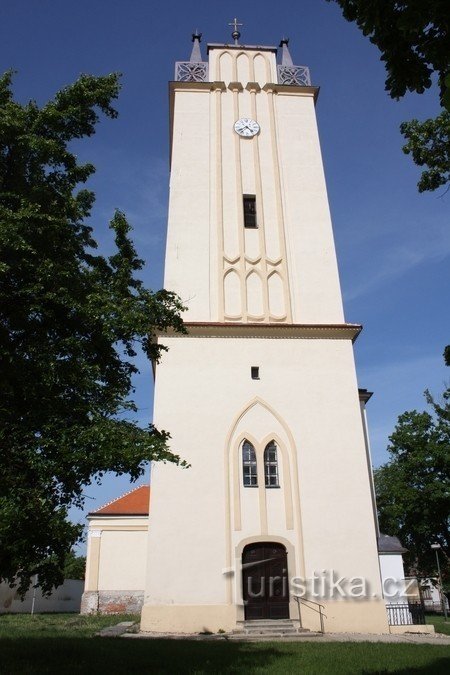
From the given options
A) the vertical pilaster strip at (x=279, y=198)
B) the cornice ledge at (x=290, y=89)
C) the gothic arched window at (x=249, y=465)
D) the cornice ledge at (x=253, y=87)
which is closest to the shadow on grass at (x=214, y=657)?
the gothic arched window at (x=249, y=465)

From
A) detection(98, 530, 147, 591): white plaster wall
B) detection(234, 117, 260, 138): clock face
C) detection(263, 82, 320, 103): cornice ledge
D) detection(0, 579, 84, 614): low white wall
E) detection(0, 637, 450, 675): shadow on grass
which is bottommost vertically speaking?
detection(0, 637, 450, 675): shadow on grass

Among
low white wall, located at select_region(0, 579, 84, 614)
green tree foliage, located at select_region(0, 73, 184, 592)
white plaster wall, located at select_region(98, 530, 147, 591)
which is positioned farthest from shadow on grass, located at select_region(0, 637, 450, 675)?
white plaster wall, located at select_region(98, 530, 147, 591)

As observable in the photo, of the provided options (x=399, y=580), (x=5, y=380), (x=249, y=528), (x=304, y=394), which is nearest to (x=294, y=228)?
(x=304, y=394)

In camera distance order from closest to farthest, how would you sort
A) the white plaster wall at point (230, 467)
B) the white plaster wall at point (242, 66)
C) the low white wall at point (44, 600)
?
the white plaster wall at point (230, 467), the white plaster wall at point (242, 66), the low white wall at point (44, 600)

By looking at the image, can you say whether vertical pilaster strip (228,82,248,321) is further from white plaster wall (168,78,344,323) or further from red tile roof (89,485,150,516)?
red tile roof (89,485,150,516)

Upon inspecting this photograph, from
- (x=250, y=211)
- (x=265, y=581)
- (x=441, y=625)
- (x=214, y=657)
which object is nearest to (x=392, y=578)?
(x=265, y=581)

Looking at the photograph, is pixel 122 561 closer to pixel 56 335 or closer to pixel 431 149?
pixel 56 335

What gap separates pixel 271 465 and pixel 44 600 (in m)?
20.2

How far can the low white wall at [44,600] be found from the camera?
25.5 metres

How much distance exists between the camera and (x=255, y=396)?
1602 cm

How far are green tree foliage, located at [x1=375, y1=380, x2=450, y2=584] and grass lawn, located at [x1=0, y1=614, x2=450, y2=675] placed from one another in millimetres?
26040

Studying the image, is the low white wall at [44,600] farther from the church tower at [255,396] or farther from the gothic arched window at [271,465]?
the gothic arched window at [271,465]

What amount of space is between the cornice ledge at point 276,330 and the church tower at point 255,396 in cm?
4

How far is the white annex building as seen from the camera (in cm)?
1407
